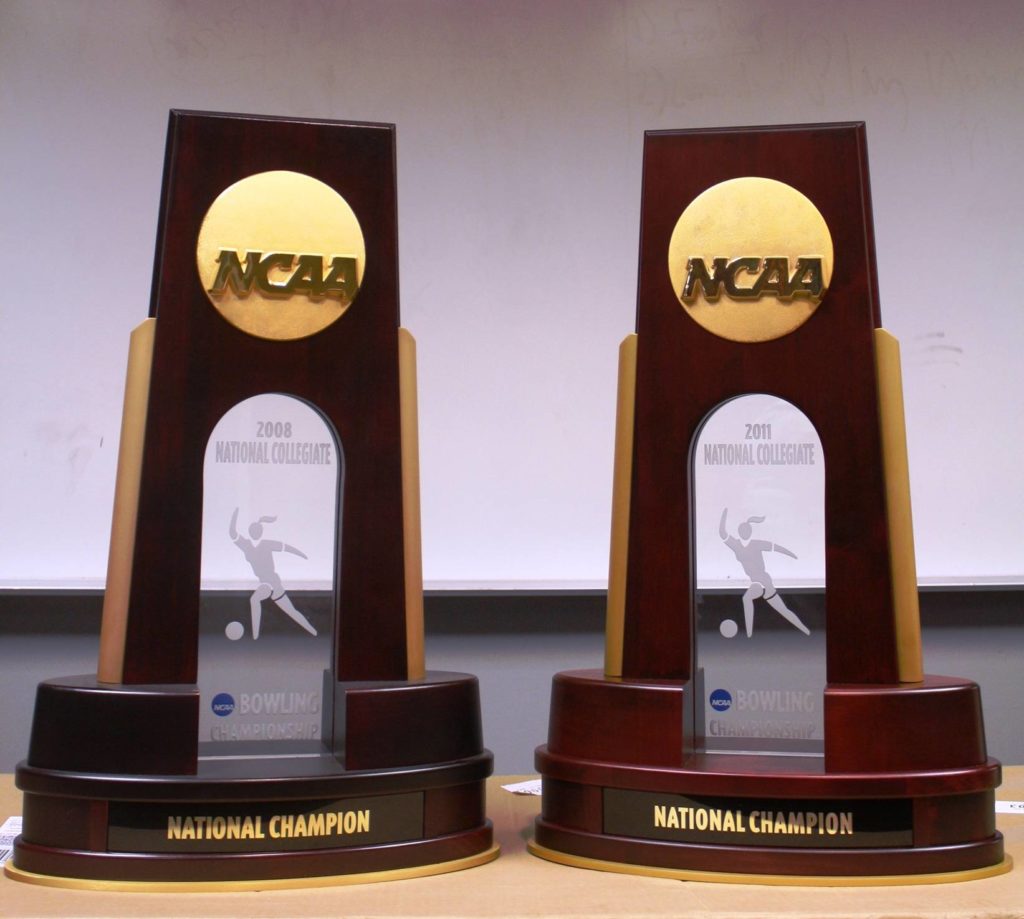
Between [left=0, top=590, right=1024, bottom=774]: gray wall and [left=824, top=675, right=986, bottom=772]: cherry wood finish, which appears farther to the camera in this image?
[left=0, top=590, right=1024, bottom=774]: gray wall

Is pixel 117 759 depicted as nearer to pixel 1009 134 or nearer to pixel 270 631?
pixel 270 631

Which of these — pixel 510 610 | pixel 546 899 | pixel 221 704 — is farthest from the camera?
pixel 510 610

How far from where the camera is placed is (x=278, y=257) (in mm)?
793

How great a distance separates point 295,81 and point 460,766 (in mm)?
1114

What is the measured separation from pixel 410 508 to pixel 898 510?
344 millimetres

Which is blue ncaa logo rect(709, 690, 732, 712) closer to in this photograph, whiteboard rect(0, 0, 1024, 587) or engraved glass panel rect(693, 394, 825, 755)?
engraved glass panel rect(693, 394, 825, 755)

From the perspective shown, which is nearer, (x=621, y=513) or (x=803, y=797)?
(x=803, y=797)

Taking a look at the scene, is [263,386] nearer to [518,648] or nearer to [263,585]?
[263,585]

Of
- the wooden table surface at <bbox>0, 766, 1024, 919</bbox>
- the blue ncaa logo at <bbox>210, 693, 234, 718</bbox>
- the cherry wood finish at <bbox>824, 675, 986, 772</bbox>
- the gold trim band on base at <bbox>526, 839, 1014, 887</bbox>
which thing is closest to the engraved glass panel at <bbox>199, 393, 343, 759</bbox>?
the blue ncaa logo at <bbox>210, 693, 234, 718</bbox>

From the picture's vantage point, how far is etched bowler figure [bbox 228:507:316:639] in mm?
796

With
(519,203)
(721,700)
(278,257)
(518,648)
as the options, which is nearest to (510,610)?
(518,648)

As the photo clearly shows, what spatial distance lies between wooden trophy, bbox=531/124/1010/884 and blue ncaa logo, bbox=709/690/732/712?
0.01m

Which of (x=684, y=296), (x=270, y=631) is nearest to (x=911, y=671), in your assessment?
(x=684, y=296)

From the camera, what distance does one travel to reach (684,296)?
82 centimetres
